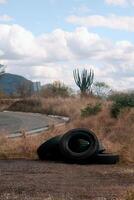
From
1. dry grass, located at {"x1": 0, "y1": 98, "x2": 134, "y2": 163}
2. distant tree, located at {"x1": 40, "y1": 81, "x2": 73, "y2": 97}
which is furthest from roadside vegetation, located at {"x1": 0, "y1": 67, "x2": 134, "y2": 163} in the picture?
distant tree, located at {"x1": 40, "y1": 81, "x2": 73, "y2": 97}

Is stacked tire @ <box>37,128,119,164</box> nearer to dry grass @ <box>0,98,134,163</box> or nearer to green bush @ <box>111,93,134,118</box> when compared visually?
dry grass @ <box>0,98,134,163</box>

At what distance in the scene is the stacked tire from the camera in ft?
49.1

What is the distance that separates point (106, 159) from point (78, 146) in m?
1.21

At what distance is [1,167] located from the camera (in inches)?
541

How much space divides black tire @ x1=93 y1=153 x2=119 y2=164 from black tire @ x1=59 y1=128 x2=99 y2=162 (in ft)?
0.55

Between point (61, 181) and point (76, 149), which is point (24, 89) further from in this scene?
point (61, 181)

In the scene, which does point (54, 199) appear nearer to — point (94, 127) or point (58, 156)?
point (58, 156)

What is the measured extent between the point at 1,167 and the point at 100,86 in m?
76.6

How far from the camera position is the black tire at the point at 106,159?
1492cm

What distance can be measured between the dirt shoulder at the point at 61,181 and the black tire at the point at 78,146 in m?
0.46

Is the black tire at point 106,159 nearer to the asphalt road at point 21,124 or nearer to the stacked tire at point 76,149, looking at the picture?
the stacked tire at point 76,149

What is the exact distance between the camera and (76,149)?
52.0 feet

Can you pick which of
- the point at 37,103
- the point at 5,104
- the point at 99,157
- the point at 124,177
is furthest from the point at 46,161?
the point at 5,104

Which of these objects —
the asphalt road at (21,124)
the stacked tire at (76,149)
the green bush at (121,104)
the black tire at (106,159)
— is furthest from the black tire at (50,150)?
the green bush at (121,104)
